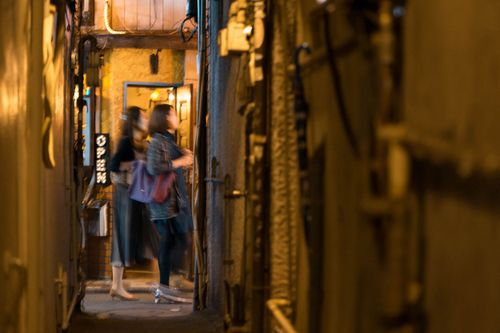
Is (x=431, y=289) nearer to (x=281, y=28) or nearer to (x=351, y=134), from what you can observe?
(x=351, y=134)

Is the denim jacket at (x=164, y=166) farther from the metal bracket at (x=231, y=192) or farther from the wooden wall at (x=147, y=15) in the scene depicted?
the wooden wall at (x=147, y=15)

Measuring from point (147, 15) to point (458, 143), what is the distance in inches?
417

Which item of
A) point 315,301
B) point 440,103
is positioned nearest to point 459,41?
point 440,103

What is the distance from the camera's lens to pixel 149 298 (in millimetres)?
9148

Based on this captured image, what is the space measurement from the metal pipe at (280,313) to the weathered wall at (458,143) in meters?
1.57

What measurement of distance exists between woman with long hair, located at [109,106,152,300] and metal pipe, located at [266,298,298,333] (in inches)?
189

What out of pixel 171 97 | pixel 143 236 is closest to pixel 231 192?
pixel 143 236

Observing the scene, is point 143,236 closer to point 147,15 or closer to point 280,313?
point 147,15

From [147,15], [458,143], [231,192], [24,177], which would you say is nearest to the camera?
[458,143]

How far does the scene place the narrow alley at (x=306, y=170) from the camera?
64.9 inches

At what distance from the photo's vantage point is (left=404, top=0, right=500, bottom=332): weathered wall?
4.94ft

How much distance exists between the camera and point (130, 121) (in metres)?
8.57

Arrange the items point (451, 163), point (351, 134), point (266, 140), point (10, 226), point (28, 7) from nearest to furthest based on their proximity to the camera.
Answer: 1. point (451, 163)
2. point (351, 134)
3. point (10, 226)
4. point (28, 7)
5. point (266, 140)

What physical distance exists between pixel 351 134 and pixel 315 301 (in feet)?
2.81
